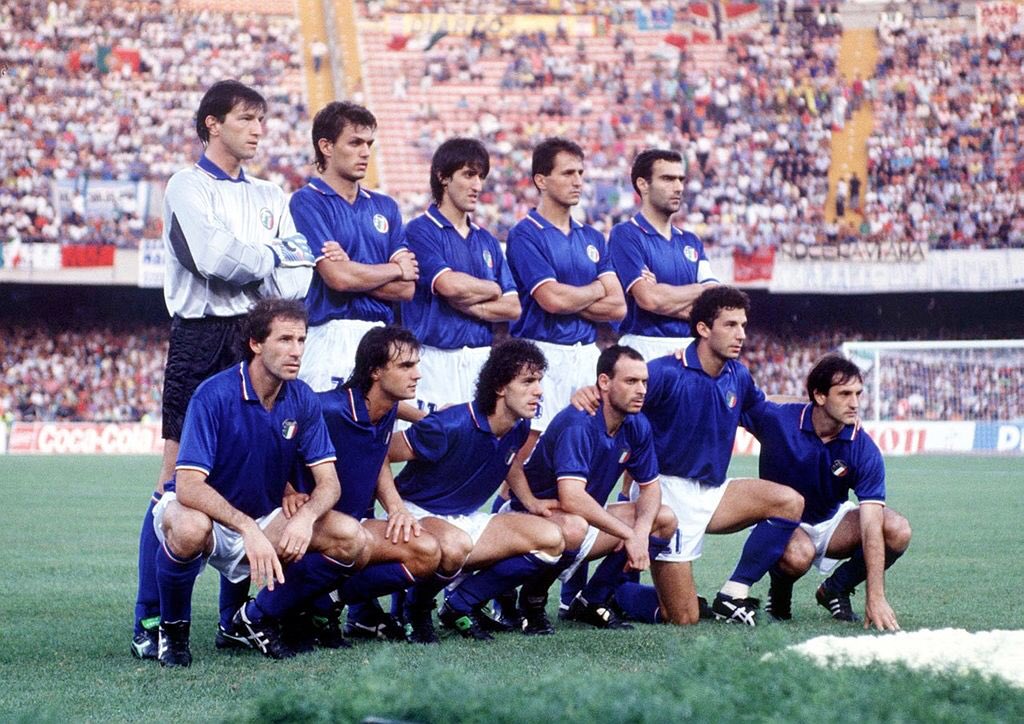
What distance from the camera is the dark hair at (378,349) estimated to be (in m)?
5.92

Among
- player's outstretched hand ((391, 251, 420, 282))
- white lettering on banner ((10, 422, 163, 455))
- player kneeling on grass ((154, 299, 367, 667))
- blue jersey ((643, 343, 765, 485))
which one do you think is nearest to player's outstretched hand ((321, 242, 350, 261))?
player's outstretched hand ((391, 251, 420, 282))

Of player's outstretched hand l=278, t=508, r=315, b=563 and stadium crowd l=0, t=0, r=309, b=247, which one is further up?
stadium crowd l=0, t=0, r=309, b=247

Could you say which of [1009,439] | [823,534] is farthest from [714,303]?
[1009,439]

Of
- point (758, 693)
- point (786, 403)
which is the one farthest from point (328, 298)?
point (758, 693)

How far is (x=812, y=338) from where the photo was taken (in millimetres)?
30641

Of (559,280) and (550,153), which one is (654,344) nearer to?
(559,280)

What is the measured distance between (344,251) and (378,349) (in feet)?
3.09

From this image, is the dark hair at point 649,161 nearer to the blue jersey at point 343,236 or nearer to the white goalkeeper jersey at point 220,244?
the blue jersey at point 343,236

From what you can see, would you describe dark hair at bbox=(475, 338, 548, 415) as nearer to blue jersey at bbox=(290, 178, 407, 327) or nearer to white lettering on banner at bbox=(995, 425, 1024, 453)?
blue jersey at bbox=(290, 178, 407, 327)

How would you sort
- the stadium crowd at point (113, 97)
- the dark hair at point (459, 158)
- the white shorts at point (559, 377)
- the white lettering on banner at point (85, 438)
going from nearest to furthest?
the dark hair at point (459, 158) → the white shorts at point (559, 377) → the white lettering on banner at point (85, 438) → the stadium crowd at point (113, 97)

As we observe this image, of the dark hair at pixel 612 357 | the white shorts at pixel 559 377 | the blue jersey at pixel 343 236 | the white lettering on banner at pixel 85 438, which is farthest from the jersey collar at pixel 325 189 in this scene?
the white lettering on banner at pixel 85 438

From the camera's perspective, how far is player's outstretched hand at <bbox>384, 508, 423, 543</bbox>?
5.91 metres

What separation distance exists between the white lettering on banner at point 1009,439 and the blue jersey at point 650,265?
1820 centimetres

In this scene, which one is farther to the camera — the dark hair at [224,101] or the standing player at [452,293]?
→ the standing player at [452,293]
